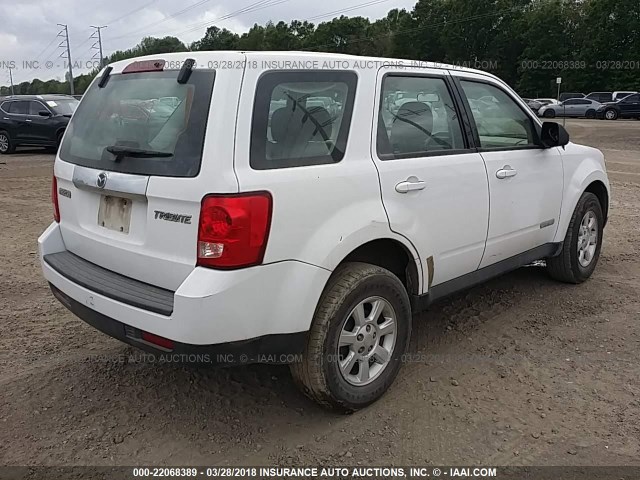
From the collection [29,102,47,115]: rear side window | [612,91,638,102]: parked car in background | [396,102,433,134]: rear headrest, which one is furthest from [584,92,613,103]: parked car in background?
[396,102,433,134]: rear headrest

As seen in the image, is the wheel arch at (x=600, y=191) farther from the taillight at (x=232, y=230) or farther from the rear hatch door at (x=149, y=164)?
the rear hatch door at (x=149, y=164)

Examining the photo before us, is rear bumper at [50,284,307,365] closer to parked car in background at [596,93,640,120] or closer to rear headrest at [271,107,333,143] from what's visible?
rear headrest at [271,107,333,143]

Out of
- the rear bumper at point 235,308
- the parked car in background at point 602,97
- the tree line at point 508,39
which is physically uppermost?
the tree line at point 508,39

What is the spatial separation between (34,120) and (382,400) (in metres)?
15.8

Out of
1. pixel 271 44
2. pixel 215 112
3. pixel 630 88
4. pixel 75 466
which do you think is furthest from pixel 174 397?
pixel 271 44

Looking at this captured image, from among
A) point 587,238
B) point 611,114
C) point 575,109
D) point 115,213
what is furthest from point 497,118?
point 575,109

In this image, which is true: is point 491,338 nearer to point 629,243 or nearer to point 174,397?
point 174,397

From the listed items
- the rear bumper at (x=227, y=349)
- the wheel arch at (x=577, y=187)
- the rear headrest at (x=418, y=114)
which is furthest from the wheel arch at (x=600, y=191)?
the rear bumper at (x=227, y=349)

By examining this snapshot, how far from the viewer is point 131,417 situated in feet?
10.3

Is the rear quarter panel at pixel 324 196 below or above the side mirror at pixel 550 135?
below

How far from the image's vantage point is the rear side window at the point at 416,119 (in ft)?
10.6

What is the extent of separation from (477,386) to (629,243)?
4003 millimetres

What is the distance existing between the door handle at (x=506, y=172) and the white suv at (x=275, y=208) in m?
0.01

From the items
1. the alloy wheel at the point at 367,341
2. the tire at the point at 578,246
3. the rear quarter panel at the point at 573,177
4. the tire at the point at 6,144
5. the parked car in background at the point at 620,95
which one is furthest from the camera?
the parked car in background at the point at 620,95
